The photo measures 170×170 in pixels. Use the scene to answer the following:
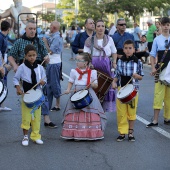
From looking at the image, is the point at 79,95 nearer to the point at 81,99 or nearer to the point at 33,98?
the point at 81,99

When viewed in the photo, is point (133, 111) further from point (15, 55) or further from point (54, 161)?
point (15, 55)

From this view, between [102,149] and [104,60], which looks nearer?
[102,149]

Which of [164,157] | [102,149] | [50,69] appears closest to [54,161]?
[102,149]

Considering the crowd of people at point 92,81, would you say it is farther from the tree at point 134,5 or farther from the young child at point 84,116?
the tree at point 134,5

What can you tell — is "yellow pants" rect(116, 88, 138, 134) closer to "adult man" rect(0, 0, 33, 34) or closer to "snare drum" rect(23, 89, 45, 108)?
"snare drum" rect(23, 89, 45, 108)

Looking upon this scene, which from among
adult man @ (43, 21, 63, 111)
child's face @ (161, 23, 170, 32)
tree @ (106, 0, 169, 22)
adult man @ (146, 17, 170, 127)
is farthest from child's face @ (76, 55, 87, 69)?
tree @ (106, 0, 169, 22)

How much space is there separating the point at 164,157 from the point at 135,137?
1.32m

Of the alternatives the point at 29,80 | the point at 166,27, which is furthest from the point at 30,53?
the point at 166,27

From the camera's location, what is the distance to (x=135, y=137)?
8.21 meters

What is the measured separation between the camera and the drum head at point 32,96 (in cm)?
743

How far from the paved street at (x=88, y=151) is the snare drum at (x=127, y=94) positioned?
0.71 m

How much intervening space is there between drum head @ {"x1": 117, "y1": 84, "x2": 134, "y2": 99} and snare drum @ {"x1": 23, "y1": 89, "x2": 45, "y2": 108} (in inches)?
47.1

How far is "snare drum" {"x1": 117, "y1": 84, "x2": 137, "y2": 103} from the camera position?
7.56 m

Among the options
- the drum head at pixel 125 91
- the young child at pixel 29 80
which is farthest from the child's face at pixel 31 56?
the drum head at pixel 125 91
